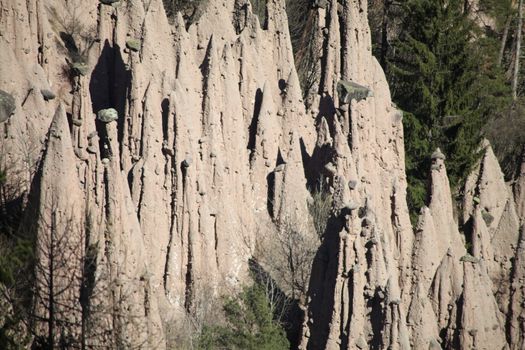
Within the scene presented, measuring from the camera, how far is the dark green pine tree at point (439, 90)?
33.0 metres

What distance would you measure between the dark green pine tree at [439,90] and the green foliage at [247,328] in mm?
10340

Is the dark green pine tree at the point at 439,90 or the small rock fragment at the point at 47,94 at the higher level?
the dark green pine tree at the point at 439,90

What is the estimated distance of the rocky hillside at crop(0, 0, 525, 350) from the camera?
1983cm

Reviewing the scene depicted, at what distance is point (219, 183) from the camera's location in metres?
25.2

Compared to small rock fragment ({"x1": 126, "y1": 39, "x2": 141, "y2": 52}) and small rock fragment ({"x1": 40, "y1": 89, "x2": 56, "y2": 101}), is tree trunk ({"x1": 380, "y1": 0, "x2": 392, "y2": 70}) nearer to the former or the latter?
small rock fragment ({"x1": 126, "y1": 39, "x2": 141, "y2": 52})

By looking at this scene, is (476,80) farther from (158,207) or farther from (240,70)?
(158,207)

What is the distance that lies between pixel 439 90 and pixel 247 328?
48.6ft

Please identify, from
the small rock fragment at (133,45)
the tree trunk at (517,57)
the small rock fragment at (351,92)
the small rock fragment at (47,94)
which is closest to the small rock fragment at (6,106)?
the small rock fragment at (47,94)

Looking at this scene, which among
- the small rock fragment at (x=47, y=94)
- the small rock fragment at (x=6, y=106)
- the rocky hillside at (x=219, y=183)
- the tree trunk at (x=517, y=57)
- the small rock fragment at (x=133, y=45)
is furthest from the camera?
the tree trunk at (x=517, y=57)

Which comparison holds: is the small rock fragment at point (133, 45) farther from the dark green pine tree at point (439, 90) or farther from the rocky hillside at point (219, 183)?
the dark green pine tree at point (439, 90)

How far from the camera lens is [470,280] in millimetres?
23766

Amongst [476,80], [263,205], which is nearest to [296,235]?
[263,205]

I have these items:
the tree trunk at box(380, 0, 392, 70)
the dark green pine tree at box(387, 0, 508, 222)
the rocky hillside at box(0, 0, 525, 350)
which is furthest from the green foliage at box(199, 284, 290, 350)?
the tree trunk at box(380, 0, 392, 70)

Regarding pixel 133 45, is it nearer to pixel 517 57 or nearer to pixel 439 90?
pixel 439 90
